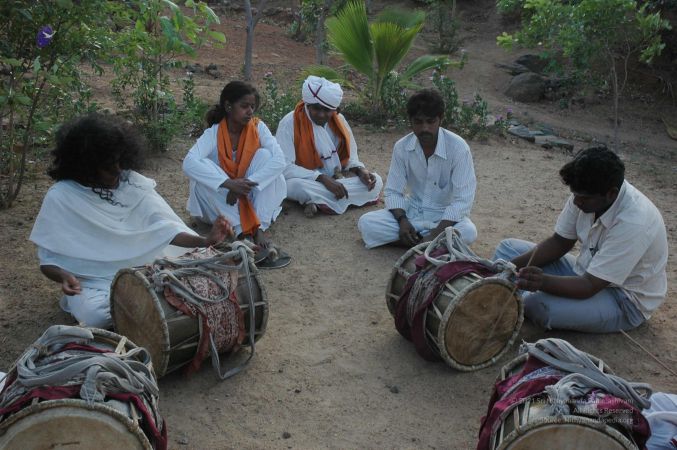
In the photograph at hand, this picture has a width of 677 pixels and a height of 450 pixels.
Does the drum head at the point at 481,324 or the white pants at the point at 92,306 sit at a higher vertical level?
the drum head at the point at 481,324

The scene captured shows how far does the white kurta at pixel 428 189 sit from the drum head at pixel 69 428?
131 inches

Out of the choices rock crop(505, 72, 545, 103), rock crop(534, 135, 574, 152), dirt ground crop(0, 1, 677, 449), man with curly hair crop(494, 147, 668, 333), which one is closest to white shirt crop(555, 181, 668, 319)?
man with curly hair crop(494, 147, 668, 333)

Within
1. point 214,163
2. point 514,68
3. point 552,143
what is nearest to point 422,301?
point 214,163

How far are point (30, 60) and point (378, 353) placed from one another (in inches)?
137

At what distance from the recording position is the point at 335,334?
14.6 feet

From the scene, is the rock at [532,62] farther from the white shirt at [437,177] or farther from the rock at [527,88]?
the white shirt at [437,177]

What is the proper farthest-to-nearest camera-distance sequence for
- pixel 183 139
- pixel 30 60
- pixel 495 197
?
pixel 183 139 → pixel 495 197 → pixel 30 60

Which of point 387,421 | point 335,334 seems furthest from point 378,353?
point 387,421

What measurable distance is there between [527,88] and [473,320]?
30.6ft

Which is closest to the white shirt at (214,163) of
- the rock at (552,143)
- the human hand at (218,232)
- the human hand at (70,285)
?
the human hand at (218,232)

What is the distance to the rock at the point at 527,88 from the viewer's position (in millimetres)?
12273

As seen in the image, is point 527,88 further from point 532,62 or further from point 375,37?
point 375,37

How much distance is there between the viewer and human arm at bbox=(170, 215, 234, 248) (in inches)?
160

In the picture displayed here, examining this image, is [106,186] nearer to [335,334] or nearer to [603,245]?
[335,334]
